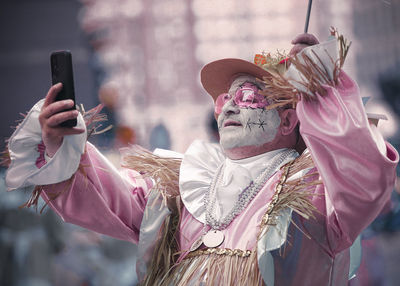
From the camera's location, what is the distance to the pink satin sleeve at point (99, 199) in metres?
1.68

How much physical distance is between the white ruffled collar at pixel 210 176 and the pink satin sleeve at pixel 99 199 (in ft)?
0.62

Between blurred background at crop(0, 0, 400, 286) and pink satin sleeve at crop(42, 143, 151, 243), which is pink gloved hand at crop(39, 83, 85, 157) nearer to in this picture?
pink satin sleeve at crop(42, 143, 151, 243)

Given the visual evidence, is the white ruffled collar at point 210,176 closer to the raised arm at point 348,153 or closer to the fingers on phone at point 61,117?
the raised arm at point 348,153

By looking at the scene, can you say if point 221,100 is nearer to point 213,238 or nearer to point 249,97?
point 249,97

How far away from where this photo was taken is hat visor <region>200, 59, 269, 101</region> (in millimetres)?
1826

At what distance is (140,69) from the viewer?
3.21 meters

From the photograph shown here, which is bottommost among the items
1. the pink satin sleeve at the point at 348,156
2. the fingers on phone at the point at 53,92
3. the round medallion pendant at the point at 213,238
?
the round medallion pendant at the point at 213,238

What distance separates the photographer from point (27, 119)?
1575 millimetres

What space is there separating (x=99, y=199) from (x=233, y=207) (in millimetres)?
441

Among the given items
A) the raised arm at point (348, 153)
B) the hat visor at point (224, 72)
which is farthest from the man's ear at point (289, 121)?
the raised arm at point (348, 153)

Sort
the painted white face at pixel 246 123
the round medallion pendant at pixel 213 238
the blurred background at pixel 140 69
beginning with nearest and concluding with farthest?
1. the round medallion pendant at pixel 213 238
2. the painted white face at pixel 246 123
3. the blurred background at pixel 140 69

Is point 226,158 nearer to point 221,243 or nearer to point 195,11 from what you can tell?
point 221,243

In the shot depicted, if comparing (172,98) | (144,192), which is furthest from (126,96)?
(144,192)

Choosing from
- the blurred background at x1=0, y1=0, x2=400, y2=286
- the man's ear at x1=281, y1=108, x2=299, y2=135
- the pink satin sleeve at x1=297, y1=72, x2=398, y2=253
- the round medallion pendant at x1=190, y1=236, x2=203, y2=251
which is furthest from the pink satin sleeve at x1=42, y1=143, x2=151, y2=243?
the blurred background at x1=0, y1=0, x2=400, y2=286
